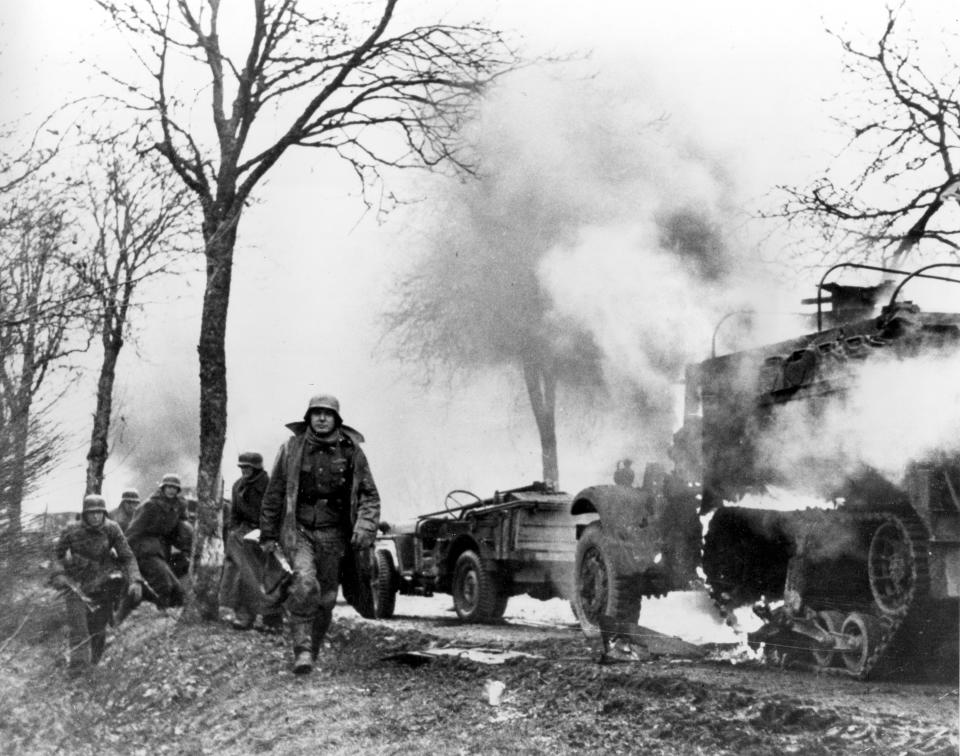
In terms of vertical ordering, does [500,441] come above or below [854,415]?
above

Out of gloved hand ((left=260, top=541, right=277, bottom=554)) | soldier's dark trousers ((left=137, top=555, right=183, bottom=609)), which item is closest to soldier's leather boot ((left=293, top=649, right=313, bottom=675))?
gloved hand ((left=260, top=541, right=277, bottom=554))

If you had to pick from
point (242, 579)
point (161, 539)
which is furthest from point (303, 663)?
point (161, 539)

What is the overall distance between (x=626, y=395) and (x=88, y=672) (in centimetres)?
745

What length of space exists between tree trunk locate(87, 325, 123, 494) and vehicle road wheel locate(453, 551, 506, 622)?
5520 mm

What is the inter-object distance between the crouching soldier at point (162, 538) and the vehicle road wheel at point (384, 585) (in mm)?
→ 2914

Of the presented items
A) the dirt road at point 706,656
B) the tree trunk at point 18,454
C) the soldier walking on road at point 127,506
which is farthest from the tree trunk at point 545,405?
the tree trunk at point 18,454

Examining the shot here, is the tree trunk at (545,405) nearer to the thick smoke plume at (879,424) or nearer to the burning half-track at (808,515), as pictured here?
the burning half-track at (808,515)

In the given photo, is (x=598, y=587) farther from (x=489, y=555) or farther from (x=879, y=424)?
(x=489, y=555)

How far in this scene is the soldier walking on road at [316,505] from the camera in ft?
30.2

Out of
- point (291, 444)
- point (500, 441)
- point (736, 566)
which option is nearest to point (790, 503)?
point (736, 566)

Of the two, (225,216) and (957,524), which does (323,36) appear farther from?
(957,524)

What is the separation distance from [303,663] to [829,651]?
3.60 m

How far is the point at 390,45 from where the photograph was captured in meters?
13.4

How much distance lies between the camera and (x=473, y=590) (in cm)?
1506
